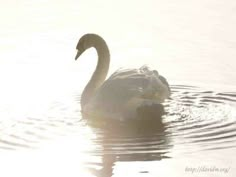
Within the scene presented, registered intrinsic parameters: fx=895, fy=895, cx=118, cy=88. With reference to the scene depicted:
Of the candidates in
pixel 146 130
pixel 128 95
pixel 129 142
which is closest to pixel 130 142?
pixel 129 142

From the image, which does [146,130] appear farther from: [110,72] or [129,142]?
[110,72]

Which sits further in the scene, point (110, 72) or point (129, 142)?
point (110, 72)

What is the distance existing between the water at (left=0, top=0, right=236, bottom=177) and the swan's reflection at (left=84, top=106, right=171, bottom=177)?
1 cm

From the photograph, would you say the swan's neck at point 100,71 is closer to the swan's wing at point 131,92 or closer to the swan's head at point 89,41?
the swan's head at point 89,41

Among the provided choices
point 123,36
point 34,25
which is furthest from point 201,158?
point 34,25

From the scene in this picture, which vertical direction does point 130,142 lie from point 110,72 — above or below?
below

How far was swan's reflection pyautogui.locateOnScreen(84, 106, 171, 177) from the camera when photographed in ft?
34.2

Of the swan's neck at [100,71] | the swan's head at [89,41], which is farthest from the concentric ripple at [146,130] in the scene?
the swan's head at [89,41]

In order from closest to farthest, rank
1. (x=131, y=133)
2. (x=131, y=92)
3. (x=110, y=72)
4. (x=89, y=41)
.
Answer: (x=131, y=133), (x=131, y=92), (x=89, y=41), (x=110, y=72)

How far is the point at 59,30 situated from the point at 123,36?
58.1 inches

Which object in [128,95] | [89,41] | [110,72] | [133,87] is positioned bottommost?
[110,72]

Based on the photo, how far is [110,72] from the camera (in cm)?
1530

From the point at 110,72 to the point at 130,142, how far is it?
13.5 feet

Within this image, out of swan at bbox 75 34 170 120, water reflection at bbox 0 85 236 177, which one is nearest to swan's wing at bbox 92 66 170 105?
swan at bbox 75 34 170 120
